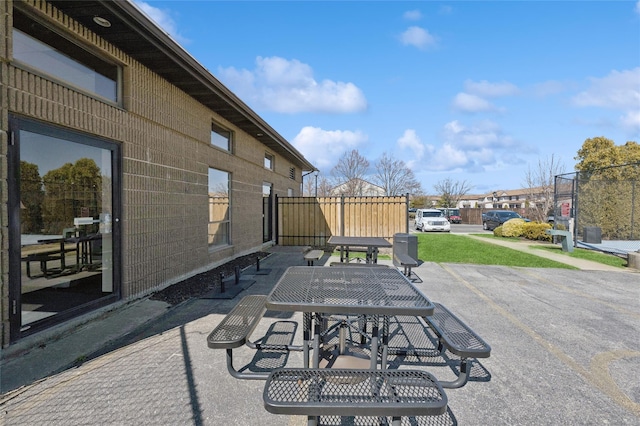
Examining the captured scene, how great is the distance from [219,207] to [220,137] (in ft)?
6.32

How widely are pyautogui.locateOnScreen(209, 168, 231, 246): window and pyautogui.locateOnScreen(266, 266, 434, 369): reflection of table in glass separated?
4956mm

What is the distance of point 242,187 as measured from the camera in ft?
29.6

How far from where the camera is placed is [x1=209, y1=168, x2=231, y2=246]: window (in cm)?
739

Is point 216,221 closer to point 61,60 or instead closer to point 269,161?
point 61,60

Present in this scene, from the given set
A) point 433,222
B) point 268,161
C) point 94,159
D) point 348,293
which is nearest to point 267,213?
point 268,161

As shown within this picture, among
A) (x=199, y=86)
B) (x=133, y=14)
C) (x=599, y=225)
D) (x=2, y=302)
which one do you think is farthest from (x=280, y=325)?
(x=599, y=225)

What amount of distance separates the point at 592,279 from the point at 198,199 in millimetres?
9190

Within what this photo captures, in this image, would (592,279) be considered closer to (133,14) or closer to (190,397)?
(190,397)

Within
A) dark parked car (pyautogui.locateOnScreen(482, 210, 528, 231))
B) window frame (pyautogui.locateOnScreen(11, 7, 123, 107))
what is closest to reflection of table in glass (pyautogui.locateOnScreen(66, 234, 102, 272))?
window frame (pyautogui.locateOnScreen(11, 7, 123, 107))

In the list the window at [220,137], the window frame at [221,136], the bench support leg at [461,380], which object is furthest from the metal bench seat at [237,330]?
the window at [220,137]

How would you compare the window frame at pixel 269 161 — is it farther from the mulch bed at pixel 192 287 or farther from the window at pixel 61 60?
the window at pixel 61 60

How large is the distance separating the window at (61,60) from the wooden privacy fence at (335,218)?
26.6 ft

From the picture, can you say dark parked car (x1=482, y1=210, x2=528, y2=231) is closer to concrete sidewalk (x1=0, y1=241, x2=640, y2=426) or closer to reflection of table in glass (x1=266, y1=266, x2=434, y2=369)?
concrete sidewalk (x1=0, y1=241, x2=640, y2=426)

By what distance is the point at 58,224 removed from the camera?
4141mm
